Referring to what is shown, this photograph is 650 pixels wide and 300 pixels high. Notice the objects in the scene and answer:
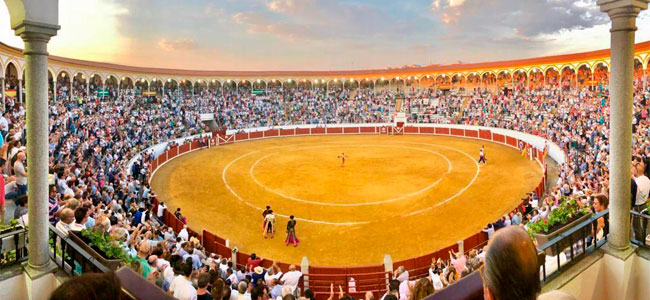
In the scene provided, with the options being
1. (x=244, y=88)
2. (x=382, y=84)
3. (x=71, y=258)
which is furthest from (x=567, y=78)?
(x=71, y=258)

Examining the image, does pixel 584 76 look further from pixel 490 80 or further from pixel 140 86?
pixel 140 86

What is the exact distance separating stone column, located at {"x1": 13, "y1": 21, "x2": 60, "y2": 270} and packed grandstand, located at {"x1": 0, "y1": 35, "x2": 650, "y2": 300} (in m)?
0.95

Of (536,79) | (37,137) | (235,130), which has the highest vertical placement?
(536,79)

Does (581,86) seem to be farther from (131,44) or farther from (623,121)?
(131,44)

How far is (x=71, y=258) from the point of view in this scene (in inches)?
183

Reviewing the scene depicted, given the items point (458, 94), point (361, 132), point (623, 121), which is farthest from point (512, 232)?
point (458, 94)

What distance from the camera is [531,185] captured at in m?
18.5

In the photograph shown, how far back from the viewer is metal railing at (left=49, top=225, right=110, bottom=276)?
163 inches

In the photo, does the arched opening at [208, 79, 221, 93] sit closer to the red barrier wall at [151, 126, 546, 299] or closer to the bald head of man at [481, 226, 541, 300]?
the red barrier wall at [151, 126, 546, 299]

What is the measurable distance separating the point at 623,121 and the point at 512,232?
418 centimetres

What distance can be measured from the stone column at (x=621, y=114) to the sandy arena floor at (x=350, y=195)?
698cm

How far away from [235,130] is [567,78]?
35.5 m

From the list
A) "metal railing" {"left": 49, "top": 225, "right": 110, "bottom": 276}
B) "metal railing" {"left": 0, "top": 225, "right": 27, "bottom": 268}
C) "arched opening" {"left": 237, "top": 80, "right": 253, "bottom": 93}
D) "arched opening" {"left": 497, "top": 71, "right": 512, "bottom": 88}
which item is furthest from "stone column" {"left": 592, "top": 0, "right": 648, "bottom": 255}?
"arched opening" {"left": 237, "top": 80, "right": 253, "bottom": 93}

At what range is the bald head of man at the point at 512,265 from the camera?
1.69m
